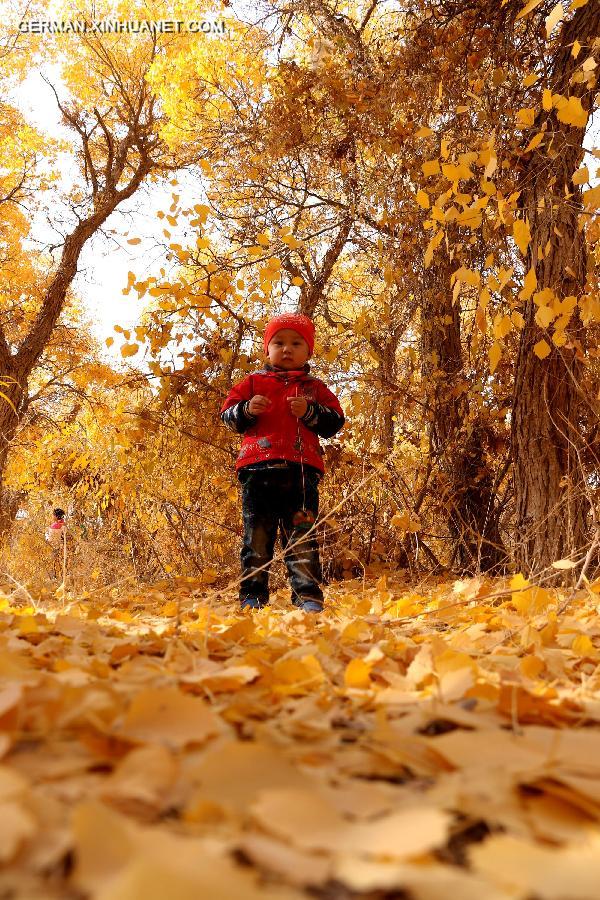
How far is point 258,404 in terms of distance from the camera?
2.88m

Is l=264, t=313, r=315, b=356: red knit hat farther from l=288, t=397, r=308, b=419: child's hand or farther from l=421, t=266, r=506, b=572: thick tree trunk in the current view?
l=421, t=266, r=506, b=572: thick tree trunk

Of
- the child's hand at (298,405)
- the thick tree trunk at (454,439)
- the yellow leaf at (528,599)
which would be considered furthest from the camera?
the thick tree trunk at (454,439)

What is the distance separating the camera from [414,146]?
386cm

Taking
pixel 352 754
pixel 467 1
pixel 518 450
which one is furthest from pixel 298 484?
pixel 467 1

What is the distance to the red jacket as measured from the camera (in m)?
3.00

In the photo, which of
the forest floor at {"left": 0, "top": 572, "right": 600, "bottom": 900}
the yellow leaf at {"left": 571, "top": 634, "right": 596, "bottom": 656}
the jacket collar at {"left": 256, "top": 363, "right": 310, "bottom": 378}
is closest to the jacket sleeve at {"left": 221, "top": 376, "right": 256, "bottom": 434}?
the jacket collar at {"left": 256, "top": 363, "right": 310, "bottom": 378}

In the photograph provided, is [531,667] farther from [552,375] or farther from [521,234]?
[552,375]

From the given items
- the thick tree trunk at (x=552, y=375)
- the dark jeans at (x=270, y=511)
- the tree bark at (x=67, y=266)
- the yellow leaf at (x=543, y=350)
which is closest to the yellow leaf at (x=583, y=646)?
the yellow leaf at (x=543, y=350)

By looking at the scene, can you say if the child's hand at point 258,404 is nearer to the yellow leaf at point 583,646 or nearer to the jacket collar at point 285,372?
the jacket collar at point 285,372

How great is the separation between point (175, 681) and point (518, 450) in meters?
2.55

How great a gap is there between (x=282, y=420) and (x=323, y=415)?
21 cm

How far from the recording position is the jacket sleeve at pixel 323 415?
2945 millimetres

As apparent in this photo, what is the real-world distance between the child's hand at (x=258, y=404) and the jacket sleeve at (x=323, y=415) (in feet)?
0.61

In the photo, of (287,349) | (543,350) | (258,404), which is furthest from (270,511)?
(543,350)
